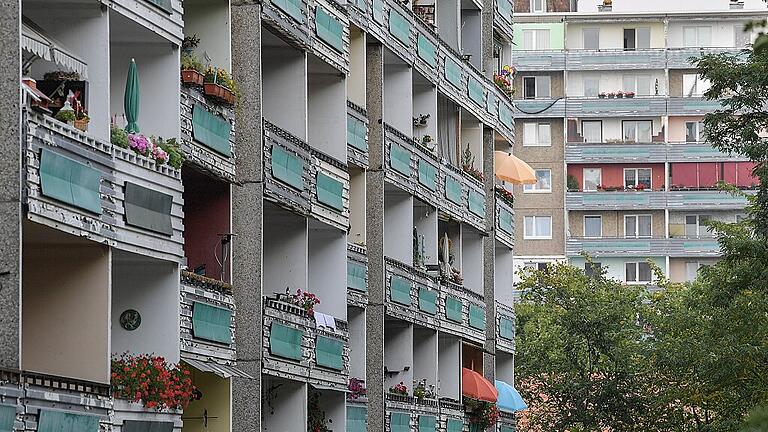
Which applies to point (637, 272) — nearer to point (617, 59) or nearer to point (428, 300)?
point (617, 59)

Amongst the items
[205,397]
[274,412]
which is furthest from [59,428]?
[274,412]

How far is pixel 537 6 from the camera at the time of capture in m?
119

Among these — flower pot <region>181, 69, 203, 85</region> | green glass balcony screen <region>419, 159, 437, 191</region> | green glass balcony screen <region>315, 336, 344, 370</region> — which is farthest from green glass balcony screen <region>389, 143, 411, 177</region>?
flower pot <region>181, 69, 203, 85</region>

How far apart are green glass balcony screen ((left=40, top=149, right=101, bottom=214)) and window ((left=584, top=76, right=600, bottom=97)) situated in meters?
88.4

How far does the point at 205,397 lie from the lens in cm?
3453

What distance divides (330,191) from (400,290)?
24.2ft

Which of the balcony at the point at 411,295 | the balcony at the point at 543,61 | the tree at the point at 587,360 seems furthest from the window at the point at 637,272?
the balcony at the point at 411,295

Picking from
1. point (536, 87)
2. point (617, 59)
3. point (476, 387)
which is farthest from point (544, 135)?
point (476, 387)

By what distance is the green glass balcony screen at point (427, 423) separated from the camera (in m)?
49.6

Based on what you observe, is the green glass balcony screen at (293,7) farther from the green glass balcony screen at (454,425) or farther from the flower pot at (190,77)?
the green glass balcony screen at (454,425)

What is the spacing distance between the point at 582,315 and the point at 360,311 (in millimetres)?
30156

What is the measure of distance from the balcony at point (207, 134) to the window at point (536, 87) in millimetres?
80698

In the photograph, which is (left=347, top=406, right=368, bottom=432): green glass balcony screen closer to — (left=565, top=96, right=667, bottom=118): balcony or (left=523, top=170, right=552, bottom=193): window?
(left=523, top=170, right=552, bottom=193): window

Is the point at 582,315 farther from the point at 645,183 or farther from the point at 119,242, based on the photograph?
the point at 119,242
